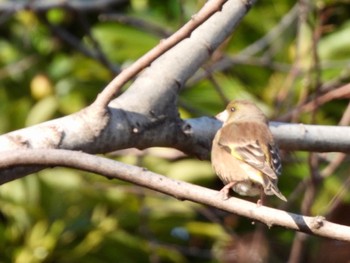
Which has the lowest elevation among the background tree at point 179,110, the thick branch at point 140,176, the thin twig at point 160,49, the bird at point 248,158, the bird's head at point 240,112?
the thick branch at point 140,176

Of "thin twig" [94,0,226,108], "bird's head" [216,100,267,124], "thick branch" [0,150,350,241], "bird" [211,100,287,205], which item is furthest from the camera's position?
"bird's head" [216,100,267,124]

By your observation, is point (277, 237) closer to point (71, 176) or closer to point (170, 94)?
point (71, 176)

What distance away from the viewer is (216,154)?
11.0 feet

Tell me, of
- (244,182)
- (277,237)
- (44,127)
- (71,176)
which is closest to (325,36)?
(277,237)

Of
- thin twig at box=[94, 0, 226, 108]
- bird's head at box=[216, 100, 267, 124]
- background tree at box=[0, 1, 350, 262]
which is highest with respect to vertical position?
background tree at box=[0, 1, 350, 262]

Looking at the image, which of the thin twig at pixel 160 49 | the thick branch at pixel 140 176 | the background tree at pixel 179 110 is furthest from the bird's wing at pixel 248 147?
the thick branch at pixel 140 176

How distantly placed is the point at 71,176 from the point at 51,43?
1468mm

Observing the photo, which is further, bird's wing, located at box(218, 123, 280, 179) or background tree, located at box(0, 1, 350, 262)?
background tree, located at box(0, 1, 350, 262)

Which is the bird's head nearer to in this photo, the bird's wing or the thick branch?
the bird's wing

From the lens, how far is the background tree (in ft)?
14.0

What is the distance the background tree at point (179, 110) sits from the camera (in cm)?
426

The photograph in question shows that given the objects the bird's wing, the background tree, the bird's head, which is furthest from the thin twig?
the bird's head

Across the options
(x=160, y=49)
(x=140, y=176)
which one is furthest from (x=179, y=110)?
(x=140, y=176)

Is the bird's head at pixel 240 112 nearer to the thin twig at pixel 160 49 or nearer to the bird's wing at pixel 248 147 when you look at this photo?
the bird's wing at pixel 248 147
